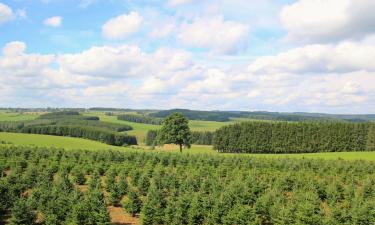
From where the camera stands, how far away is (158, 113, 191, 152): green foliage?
79.1m

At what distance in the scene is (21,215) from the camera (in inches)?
979

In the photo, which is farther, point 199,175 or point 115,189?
point 199,175

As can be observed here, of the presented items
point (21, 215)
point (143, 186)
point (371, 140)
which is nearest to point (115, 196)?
point (143, 186)

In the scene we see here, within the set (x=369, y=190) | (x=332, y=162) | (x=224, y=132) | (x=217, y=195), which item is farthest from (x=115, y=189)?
(x=224, y=132)

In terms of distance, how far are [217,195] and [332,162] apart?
35445 millimetres

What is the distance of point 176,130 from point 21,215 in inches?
2193

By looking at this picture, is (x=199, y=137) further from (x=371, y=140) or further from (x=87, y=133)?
(x=371, y=140)

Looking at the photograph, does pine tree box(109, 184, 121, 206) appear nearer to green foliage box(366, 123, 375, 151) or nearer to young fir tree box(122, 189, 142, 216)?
young fir tree box(122, 189, 142, 216)

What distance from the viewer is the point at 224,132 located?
10950cm

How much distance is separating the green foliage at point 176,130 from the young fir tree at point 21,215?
5399 centimetres

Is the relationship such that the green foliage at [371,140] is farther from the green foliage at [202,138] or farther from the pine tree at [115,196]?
the pine tree at [115,196]

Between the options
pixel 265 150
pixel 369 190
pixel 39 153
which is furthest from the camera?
pixel 265 150

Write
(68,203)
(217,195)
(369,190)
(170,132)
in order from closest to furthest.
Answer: (68,203), (217,195), (369,190), (170,132)

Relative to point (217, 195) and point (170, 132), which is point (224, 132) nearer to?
point (170, 132)
